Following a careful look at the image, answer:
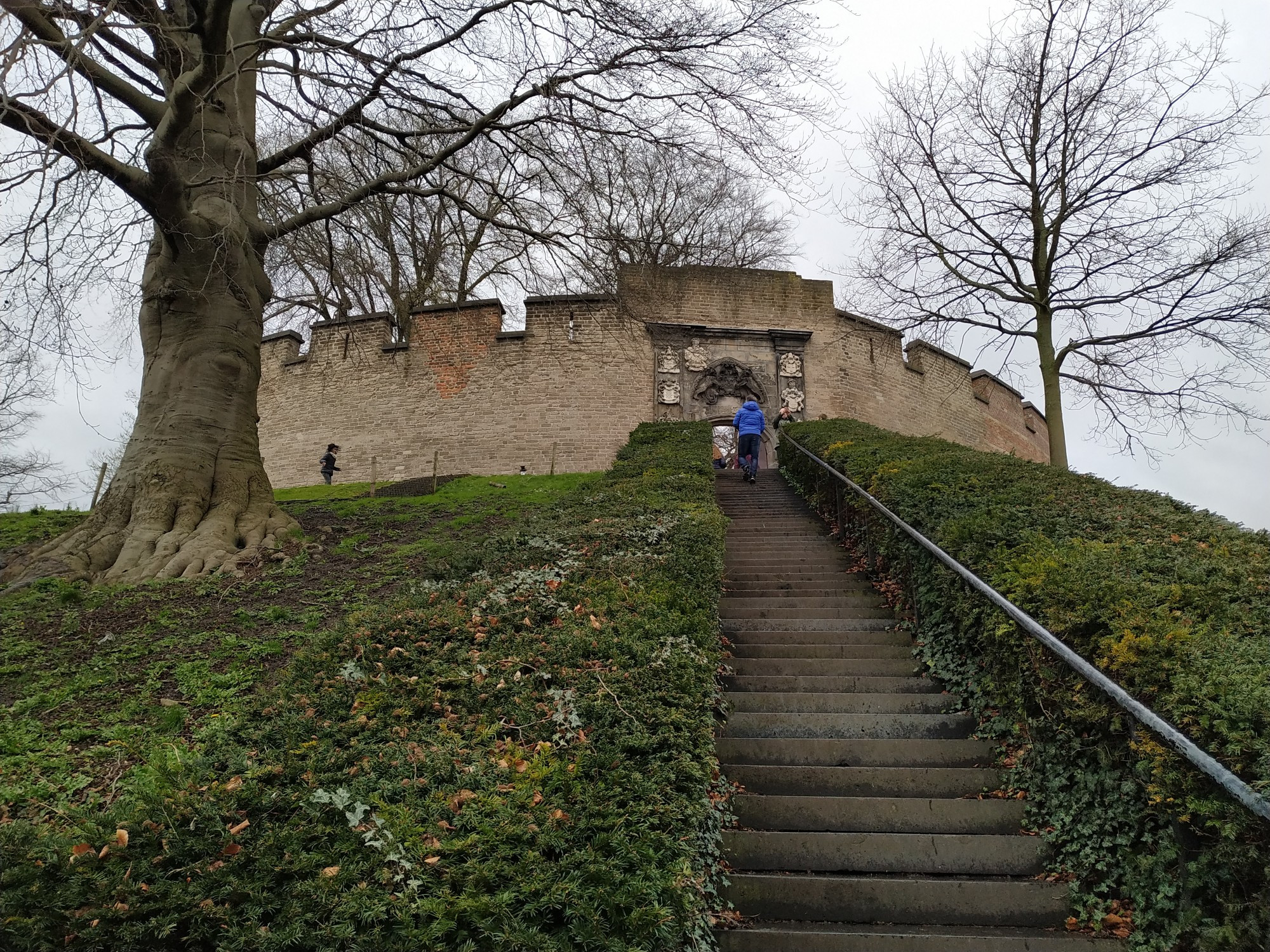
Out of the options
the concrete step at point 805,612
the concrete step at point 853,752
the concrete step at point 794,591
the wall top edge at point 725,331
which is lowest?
the concrete step at point 853,752

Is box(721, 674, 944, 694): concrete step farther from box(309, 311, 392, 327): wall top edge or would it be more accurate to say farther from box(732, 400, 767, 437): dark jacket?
box(309, 311, 392, 327): wall top edge

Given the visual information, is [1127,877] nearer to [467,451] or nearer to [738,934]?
[738,934]

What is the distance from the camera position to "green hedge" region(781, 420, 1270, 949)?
9.59ft

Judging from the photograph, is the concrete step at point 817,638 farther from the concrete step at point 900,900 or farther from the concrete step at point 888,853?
the concrete step at point 900,900

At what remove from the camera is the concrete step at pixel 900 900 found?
363 centimetres

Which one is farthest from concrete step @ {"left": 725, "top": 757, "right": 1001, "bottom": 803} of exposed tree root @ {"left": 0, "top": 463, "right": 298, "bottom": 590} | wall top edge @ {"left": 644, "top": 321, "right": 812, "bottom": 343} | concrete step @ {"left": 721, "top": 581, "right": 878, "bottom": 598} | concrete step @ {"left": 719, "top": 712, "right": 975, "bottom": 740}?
wall top edge @ {"left": 644, "top": 321, "right": 812, "bottom": 343}

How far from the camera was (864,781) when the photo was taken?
176 inches

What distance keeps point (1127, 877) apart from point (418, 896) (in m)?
2.90

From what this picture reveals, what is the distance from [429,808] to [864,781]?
2577 mm

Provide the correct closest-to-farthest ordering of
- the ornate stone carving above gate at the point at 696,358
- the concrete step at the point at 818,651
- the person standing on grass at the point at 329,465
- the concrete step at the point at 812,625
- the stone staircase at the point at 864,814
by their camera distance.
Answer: the stone staircase at the point at 864,814, the concrete step at the point at 818,651, the concrete step at the point at 812,625, the person standing on grass at the point at 329,465, the ornate stone carving above gate at the point at 696,358

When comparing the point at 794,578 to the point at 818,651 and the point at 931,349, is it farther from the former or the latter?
the point at 931,349

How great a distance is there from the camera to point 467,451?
1791 centimetres

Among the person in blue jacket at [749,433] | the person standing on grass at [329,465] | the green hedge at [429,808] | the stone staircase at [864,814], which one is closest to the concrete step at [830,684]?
the stone staircase at [864,814]

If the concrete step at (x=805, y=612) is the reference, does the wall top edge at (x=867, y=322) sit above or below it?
above
